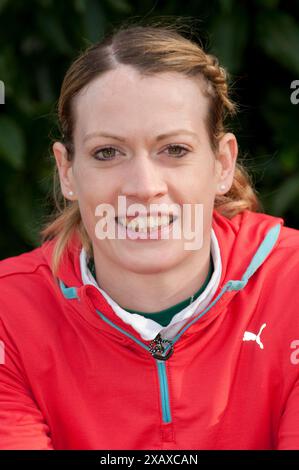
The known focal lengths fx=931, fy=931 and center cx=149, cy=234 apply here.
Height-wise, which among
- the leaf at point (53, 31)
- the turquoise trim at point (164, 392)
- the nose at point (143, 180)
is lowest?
the turquoise trim at point (164, 392)

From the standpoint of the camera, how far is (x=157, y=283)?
8.86 feet

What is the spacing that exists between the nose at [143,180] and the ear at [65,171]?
1.15 feet

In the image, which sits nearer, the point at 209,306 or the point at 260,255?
the point at 209,306

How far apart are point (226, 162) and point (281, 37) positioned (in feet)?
4.65

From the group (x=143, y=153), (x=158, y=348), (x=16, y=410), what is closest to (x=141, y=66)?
(x=143, y=153)

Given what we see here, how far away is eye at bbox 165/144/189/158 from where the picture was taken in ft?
8.43

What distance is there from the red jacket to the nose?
1.08 feet
